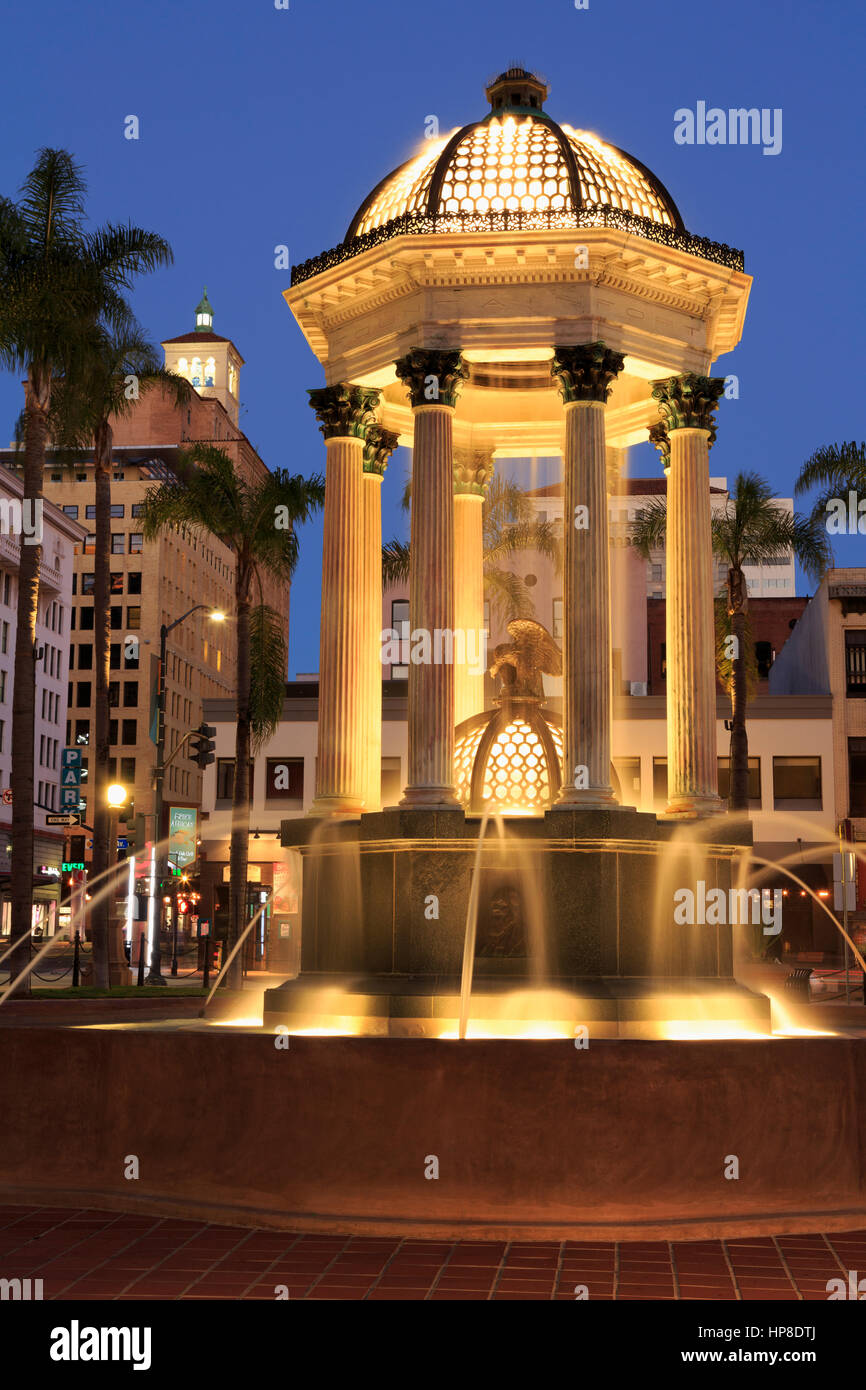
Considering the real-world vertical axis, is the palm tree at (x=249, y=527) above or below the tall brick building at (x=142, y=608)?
below

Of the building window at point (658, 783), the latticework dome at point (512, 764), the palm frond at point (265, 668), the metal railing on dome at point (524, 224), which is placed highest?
the metal railing on dome at point (524, 224)

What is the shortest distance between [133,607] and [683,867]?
117 meters

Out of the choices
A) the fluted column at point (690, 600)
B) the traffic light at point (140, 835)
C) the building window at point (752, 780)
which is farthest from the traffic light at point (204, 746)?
the fluted column at point (690, 600)

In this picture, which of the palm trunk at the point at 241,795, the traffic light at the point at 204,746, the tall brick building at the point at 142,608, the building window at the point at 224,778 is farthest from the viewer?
the tall brick building at the point at 142,608

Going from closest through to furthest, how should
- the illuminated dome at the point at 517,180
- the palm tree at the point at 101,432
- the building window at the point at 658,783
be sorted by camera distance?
the illuminated dome at the point at 517,180 → the palm tree at the point at 101,432 → the building window at the point at 658,783

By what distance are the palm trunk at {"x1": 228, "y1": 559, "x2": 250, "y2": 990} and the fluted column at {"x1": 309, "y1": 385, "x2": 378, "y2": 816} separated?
17.5 m

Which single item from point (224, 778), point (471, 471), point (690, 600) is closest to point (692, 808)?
point (690, 600)

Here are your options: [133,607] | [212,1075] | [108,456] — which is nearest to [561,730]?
[212,1075]

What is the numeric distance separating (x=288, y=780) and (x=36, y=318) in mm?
35989

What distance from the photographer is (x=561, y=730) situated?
18.1 metres

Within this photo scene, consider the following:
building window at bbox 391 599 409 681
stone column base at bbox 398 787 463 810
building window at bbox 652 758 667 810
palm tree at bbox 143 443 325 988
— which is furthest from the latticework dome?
building window at bbox 391 599 409 681

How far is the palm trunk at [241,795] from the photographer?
123 ft

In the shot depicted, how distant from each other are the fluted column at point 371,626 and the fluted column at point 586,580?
7.86ft

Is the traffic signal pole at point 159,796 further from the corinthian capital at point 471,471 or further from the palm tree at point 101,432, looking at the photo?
the corinthian capital at point 471,471
